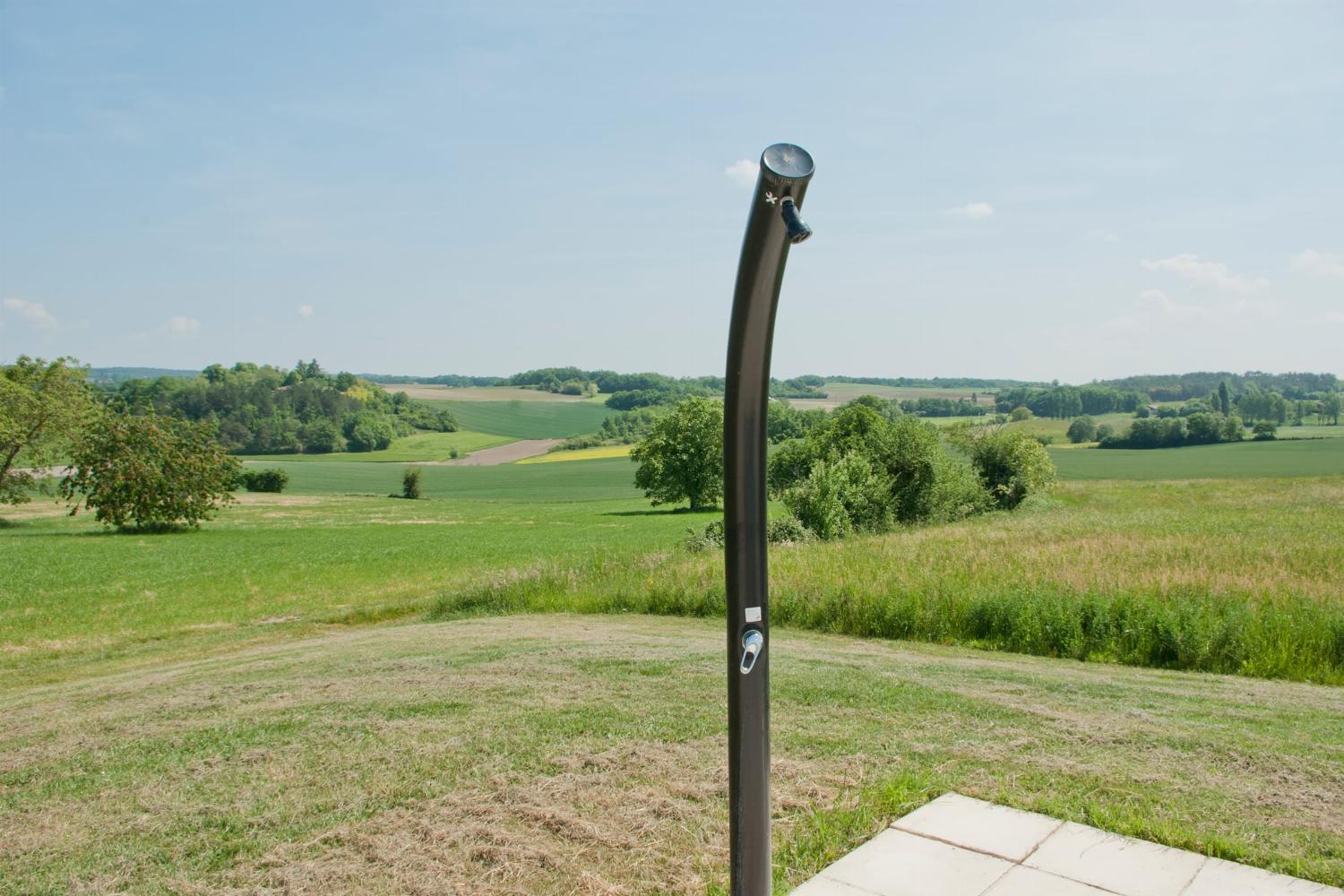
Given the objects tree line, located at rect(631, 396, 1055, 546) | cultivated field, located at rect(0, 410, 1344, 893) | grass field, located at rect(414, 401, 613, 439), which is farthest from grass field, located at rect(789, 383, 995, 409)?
cultivated field, located at rect(0, 410, 1344, 893)

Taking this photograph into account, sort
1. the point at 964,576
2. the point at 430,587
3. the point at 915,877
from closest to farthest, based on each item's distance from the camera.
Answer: the point at 915,877 → the point at 964,576 → the point at 430,587

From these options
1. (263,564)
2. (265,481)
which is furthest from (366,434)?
(263,564)

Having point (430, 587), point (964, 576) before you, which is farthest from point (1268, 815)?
point (430, 587)

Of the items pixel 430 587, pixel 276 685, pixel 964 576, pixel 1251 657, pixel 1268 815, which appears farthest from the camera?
pixel 430 587

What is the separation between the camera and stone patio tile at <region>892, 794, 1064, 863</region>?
3.95 metres

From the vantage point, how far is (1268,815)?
432 cm

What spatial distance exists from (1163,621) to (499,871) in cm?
924

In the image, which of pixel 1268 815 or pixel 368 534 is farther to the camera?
pixel 368 534

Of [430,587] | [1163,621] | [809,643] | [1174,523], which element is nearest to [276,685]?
[809,643]

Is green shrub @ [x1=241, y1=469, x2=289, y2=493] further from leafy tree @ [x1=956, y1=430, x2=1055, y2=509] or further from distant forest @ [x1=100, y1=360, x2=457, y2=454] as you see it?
leafy tree @ [x1=956, y1=430, x2=1055, y2=509]

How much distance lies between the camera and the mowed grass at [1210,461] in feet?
204

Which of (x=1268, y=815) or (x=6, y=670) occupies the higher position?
(x=1268, y=815)

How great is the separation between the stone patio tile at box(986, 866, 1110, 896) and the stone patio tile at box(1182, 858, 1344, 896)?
14.6 inches

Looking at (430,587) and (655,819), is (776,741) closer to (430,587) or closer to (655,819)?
(655,819)
